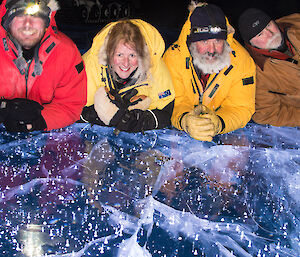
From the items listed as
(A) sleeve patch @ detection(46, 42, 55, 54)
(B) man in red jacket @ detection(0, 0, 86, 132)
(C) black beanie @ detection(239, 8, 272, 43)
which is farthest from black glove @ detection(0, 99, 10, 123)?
(C) black beanie @ detection(239, 8, 272, 43)

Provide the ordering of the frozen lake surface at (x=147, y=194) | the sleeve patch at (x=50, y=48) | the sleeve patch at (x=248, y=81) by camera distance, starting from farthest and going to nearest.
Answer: the sleeve patch at (x=248, y=81)
the sleeve patch at (x=50, y=48)
the frozen lake surface at (x=147, y=194)

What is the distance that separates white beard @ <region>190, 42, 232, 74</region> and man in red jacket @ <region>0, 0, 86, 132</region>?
79 cm

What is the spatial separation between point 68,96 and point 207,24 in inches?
41.8

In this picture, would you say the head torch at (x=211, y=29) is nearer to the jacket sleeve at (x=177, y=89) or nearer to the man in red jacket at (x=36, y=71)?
the jacket sleeve at (x=177, y=89)

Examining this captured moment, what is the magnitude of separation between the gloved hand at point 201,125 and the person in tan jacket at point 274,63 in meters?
0.54

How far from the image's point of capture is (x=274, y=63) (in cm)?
315

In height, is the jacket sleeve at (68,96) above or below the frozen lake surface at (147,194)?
above

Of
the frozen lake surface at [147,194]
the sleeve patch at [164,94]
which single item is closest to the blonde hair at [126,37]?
the sleeve patch at [164,94]

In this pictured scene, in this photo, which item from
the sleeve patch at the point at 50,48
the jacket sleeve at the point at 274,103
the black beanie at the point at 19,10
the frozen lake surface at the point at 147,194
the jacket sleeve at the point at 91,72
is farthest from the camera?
the jacket sleeve at the point at 274,103

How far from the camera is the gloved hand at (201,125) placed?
288 centimetres

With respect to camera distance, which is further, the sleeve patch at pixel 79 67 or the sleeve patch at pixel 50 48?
the sleeve patch at pixel 79 67

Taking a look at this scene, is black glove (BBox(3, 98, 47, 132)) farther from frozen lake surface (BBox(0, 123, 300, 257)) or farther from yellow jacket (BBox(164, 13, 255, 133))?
yellow jacket (BBox(164, 13, 255, 133))

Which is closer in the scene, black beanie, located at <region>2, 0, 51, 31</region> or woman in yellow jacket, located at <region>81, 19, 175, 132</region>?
black beanie, located at <region>2, 0, 51, 31</region>

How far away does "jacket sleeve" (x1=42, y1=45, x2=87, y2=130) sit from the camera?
2.82 meters
